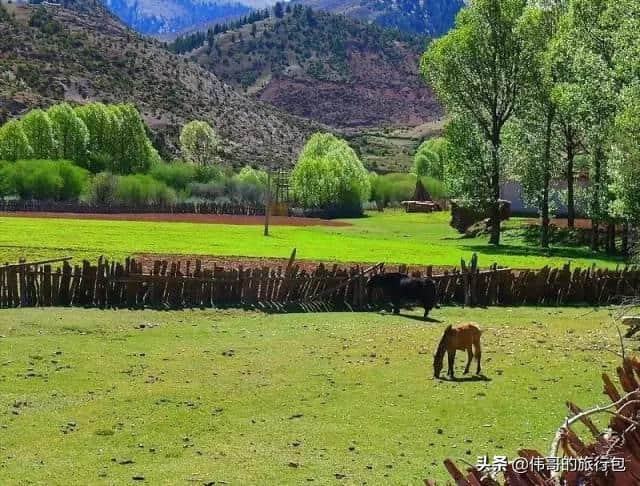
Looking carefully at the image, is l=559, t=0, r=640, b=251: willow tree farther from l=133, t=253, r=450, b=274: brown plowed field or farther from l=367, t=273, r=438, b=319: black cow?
l=367, t=273, r=438, b=319: black cow

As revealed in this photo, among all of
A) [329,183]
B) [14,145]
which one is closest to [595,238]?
[329,183]

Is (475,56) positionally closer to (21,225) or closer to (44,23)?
(21,225)

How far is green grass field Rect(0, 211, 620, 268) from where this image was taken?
35625 mm

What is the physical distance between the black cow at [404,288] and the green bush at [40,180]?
68.6 meters

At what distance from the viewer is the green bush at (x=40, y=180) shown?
84875 millimetres

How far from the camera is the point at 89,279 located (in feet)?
74.6

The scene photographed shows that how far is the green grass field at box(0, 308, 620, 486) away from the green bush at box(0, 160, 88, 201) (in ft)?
222

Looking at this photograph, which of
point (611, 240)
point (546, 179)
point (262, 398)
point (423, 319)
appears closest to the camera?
point (262, 398)

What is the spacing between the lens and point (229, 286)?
23.7 metres

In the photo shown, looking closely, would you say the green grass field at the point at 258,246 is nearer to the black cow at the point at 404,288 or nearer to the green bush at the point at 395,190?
the black cow at the point at 404,288

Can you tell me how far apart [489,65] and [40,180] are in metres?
54.8


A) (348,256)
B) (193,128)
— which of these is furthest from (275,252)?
(193,128)

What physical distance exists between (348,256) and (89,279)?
1707 centimetres

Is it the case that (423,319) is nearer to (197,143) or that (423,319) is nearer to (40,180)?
(40,180)
